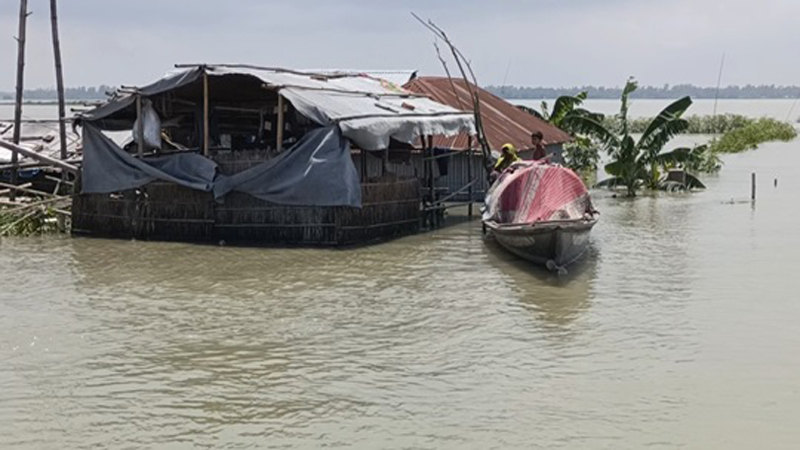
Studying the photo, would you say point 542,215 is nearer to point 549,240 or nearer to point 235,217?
point 549,240

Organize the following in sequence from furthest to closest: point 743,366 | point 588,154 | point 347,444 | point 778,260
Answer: point 588,154 → point 778,260 → point 743,366 → point 347,444

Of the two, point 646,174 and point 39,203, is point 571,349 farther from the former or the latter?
point 646,174

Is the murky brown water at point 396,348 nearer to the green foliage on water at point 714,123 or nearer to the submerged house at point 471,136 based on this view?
the submerged house at point 471,136

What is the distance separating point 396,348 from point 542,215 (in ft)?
15.4

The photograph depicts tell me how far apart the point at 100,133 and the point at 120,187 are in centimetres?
103

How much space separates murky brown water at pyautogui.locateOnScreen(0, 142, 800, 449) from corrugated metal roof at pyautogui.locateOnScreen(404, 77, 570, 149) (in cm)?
668

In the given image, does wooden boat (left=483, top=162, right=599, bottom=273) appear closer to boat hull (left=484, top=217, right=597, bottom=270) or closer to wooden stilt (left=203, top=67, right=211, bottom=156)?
boat hull (left=484, top=217, right=597, bottom=270)

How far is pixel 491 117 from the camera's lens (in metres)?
22.3

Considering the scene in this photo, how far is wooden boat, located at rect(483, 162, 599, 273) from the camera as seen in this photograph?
12.0 meters

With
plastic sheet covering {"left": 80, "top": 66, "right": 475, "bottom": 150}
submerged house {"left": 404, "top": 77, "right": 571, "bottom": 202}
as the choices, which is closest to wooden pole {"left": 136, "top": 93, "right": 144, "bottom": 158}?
plastic sheet covering {"left": 80, "top": 66, "right": 475, "bottom": 150}

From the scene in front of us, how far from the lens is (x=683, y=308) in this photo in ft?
33.7

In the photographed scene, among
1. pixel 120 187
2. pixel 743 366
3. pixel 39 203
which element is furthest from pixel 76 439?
pixel 39 203

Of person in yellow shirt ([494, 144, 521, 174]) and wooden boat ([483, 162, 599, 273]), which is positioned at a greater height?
person in yellow shirt ([494, 144, 521, 174])

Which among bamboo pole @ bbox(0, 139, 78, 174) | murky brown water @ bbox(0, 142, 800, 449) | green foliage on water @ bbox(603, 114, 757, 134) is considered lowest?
murky brown water @ bbox(0, 142, 800, 449)
